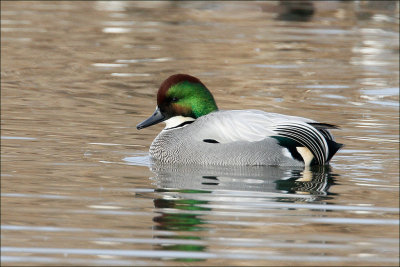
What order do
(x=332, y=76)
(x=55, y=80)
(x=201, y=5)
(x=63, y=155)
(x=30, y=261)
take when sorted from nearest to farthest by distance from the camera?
1. (x=30, y=261)
2. (x=63, y=155)
3. (x=55, y=80)
4. (x=332, y=76)
5. (x=201, y=5)

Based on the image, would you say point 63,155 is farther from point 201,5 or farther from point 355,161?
point 201,5

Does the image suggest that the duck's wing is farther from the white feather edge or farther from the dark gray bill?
the dark gray bill

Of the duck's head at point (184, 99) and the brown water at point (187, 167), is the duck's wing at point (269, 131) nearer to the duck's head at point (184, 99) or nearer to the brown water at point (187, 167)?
the brown water at point (187, 167)

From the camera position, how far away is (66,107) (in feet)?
42.7

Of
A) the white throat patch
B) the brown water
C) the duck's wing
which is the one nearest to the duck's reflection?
the brown water

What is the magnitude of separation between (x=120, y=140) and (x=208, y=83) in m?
4.67

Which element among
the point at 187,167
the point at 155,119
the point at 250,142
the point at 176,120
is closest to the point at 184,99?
the point at 176,120

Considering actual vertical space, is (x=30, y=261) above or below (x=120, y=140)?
above

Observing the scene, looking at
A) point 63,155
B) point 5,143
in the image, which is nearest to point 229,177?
point 63,155

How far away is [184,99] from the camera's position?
10188mm

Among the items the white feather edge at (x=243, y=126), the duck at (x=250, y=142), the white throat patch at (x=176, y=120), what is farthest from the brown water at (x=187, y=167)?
the white throat patch at (x=176, y=120)

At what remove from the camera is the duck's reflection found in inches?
293

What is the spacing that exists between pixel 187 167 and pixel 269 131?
0.78 meters

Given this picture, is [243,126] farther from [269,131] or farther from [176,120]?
[176,120]
